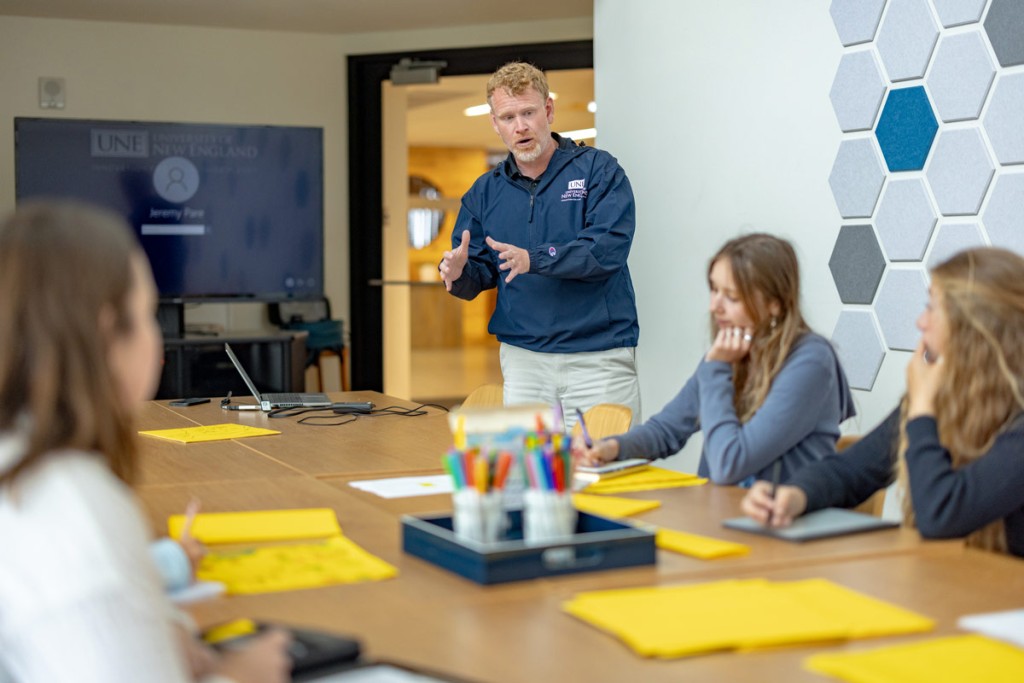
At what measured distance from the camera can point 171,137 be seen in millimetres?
5859

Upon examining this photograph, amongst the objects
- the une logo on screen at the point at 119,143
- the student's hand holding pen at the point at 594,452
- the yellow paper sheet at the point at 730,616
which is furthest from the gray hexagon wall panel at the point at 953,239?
the une logo on screen at the point at 119,143

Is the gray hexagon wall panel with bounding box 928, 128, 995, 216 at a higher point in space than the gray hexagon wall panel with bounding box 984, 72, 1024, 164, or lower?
lower

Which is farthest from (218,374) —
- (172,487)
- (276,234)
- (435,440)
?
(172,487)

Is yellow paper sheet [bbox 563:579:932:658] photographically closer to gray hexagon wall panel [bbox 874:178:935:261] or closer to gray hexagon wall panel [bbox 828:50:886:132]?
gray hexagon wall panel [bbox 874:178:935:261]

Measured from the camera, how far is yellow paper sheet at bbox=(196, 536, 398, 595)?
1.42 metres


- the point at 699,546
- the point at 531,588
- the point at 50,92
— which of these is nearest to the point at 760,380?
the point at 699,546

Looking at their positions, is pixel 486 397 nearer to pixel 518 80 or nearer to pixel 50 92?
pixel 518 80

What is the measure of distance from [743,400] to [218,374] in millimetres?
3840

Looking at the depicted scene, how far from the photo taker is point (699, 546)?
1575 mm

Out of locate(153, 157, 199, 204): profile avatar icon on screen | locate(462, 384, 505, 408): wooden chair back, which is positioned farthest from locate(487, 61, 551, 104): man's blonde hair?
locate(153, 157, 199, 204): profile avatar icon on screen

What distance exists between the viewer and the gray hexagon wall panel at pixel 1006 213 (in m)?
2.92

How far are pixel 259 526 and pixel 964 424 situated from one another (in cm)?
107

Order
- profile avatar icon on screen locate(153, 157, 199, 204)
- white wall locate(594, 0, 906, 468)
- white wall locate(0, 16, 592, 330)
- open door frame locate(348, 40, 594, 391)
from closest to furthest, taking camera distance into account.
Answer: white wall locate(594, 0, 906, 468) < profile avatar icon on screen locate(153, 157, 199, 204) < white wall locate(0, 16, 592, 330) < open door frame locate(348, 40, 594, 391)

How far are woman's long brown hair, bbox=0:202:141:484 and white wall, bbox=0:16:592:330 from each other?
570cm
